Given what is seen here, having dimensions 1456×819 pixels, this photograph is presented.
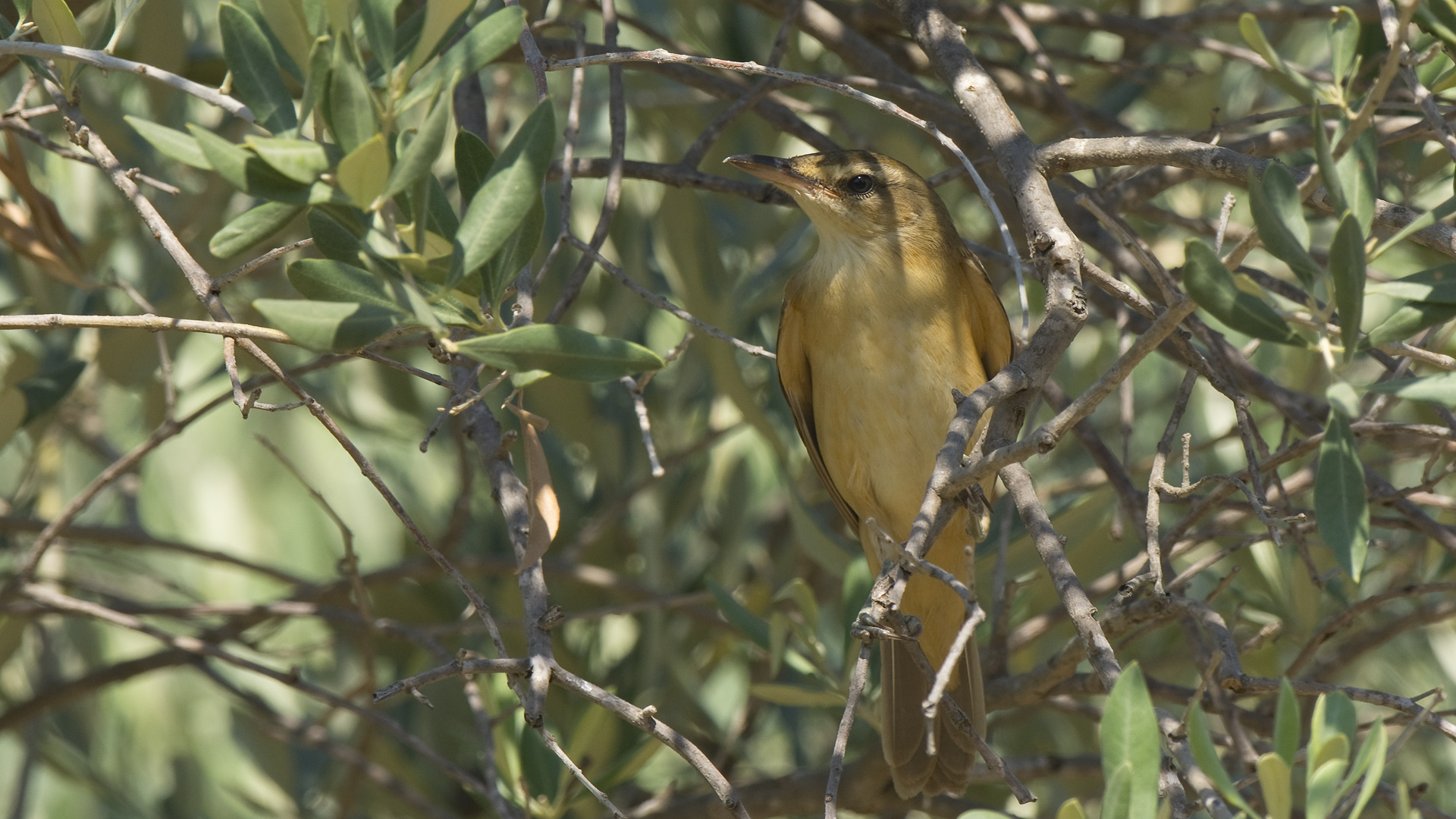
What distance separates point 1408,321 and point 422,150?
119 cm

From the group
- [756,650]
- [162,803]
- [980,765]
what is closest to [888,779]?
[980,765]

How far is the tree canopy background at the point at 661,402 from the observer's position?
61.7 inches

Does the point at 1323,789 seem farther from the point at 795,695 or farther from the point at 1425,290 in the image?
the point at 795,695

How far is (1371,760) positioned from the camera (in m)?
1.38

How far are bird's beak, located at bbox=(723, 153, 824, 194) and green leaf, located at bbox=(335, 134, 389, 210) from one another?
185cm

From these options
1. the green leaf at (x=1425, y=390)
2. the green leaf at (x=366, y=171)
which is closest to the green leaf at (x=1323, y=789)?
the green leaf at (x=1425, y=390)

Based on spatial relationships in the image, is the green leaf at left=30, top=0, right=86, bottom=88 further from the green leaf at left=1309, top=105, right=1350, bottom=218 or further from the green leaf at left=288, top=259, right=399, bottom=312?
the green leaf at left=1309, top=105, right=1350, bottom=218

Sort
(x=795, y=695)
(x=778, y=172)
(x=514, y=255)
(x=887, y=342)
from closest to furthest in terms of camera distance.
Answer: (x=514, y=255) < (x=795, y=695) < (x=778, y=172) < (x=887, y=342)

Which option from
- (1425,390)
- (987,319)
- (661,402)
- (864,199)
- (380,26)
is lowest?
(661,402)

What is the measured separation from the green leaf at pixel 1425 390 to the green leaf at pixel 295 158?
1226mm

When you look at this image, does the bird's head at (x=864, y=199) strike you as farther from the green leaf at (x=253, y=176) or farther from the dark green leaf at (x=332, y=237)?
the green leaf at (x=253, y=176)

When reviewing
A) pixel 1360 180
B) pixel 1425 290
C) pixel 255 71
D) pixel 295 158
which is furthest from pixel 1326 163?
pixel 255 71

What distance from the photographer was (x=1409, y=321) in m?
1.54

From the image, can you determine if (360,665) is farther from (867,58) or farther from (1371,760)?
(1371,760)
